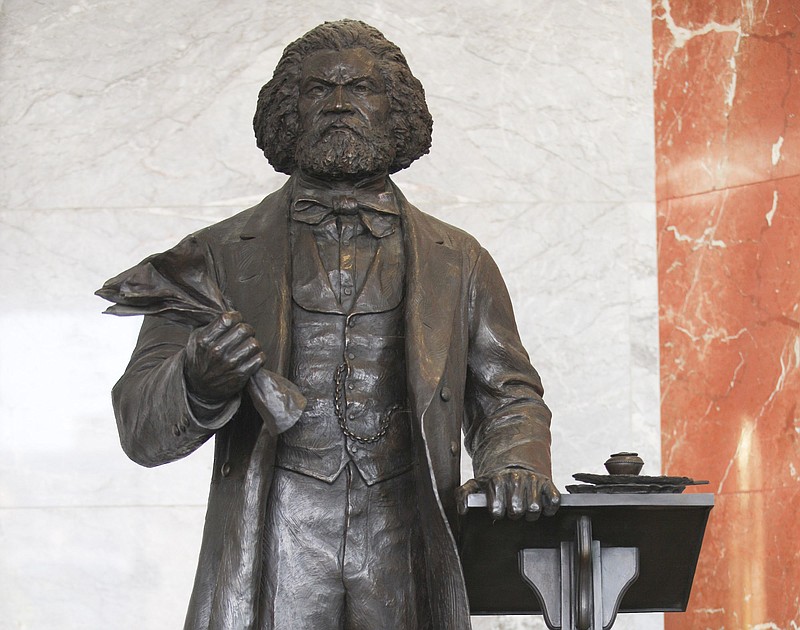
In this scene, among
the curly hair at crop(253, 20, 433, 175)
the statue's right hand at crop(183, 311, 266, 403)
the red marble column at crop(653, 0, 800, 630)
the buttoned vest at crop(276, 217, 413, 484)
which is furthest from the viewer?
the red marble column at crop(653, 0, 800, 630)

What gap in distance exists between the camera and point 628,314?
6.12 m

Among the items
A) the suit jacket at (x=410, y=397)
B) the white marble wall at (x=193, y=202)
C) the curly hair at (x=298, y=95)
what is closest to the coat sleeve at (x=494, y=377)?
the suit jacket at (x=410, y=397)

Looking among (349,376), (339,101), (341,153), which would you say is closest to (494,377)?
(349,376)

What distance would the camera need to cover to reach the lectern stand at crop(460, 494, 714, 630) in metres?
3.81

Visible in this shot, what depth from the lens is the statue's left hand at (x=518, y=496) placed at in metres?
3.69

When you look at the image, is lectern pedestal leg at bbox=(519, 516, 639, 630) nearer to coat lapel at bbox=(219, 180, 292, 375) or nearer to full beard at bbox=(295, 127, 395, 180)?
coat lapel at bbox=(219, 180, 292, 375)

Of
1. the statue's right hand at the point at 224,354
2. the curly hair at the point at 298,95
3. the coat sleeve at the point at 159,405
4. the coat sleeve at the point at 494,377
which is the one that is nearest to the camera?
the statue's right hand at the point at 224,354

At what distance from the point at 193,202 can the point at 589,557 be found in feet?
9.65

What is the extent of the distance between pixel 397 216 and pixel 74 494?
2410 millimetres

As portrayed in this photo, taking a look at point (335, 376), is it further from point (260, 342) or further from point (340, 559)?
point (340, 559)

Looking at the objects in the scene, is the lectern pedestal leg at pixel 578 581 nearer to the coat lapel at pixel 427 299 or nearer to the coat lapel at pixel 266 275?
the coat lapel at pixel 427 299

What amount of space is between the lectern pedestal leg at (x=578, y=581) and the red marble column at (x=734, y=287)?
79.4 inches

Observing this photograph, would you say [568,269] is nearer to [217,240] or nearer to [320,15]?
[320,15]

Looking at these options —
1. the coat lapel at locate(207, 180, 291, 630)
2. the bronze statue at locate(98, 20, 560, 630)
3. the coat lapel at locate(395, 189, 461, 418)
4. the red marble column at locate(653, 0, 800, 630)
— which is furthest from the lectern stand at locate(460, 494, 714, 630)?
the red marble column at locate(653, 0, 800, 630)
